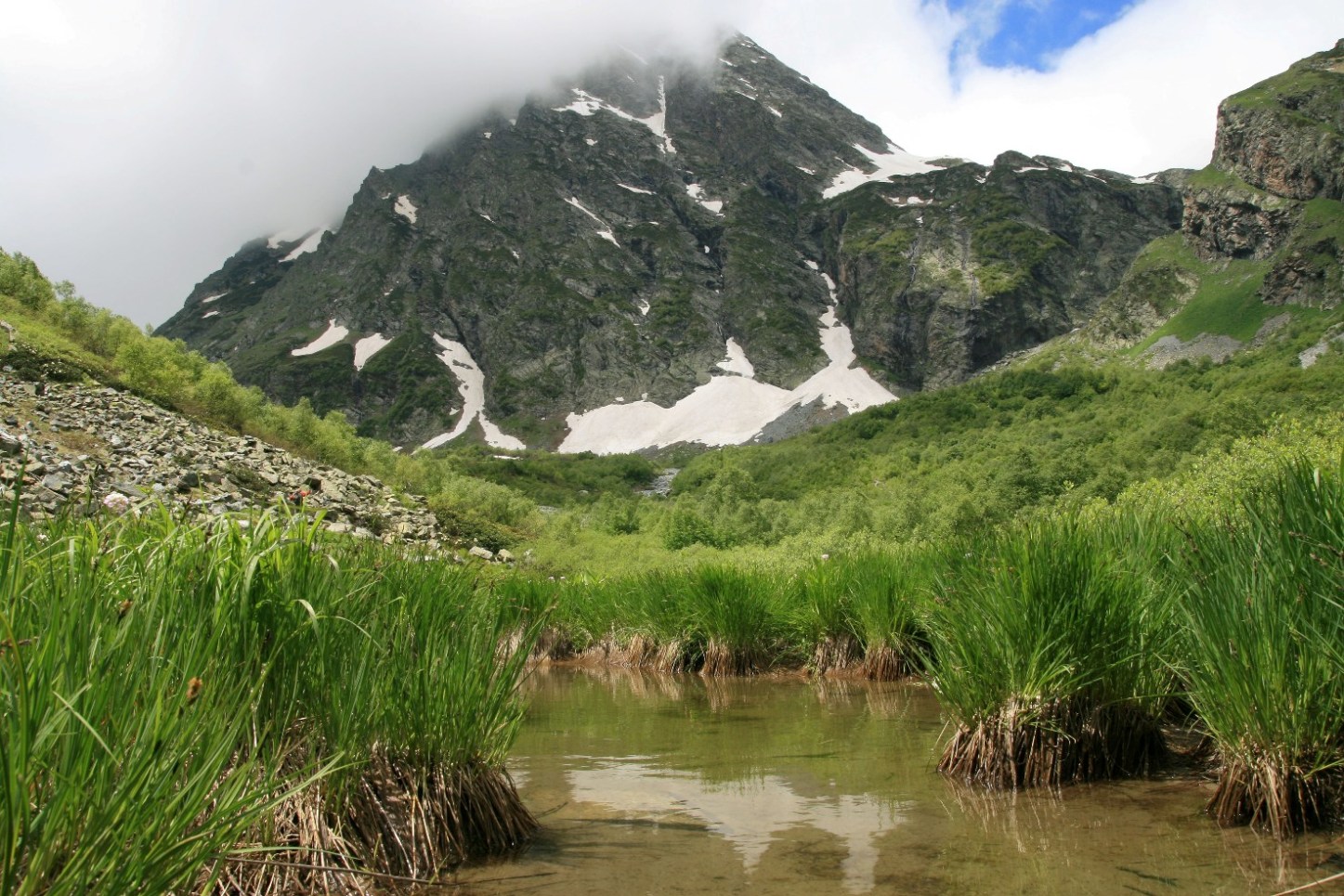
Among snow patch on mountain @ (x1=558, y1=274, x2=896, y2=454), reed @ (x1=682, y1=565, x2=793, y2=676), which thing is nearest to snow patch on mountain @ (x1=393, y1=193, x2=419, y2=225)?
snow patch on mountain @ (x1=558, y1=274, x2=896, y2=454)

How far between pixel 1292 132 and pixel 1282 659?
6227 inches

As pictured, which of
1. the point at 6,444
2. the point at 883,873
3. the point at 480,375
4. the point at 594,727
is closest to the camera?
the point at 883,873

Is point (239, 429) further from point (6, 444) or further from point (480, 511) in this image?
point (6, 444)

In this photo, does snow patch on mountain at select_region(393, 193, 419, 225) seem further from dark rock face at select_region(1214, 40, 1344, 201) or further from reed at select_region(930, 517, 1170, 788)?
reed at select_region(930, 517, 1170, 788)

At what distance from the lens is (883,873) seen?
407 cm

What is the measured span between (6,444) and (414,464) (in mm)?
29415

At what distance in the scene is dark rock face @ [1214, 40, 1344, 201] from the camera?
4724 inches

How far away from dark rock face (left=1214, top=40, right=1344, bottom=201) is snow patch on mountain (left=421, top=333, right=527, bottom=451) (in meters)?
127

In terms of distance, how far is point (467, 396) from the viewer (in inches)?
6319

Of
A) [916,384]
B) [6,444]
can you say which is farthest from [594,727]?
[916,384]

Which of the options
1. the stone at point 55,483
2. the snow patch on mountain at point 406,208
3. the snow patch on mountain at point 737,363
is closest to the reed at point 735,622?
the stone at point 55,483

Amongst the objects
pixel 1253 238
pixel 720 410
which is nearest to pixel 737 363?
pixel 720 410

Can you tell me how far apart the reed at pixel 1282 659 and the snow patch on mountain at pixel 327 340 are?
178860 millimetres

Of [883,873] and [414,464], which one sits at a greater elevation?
[414,464]
